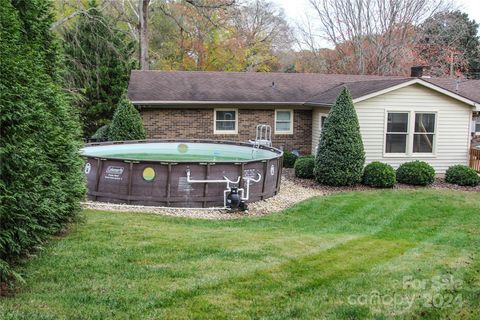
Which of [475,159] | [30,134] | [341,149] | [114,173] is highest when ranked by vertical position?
[30,134]

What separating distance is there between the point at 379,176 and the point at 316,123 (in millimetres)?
5348

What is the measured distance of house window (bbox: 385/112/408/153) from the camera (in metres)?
16.1

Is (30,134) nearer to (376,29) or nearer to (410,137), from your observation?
(410,137)

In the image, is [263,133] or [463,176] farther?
[263,133]

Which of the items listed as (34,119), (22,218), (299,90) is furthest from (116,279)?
(299,90)

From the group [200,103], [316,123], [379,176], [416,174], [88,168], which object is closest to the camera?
[88,168]

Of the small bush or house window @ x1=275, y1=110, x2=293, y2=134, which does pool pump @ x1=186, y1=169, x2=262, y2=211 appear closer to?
the small bush

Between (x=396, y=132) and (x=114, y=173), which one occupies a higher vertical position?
(x=396, y=132)

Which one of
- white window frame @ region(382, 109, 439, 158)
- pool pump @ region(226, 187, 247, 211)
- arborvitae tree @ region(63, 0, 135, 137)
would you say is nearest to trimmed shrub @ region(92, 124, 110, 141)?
arborvitae tree @ region(63, 0, 135, 137)

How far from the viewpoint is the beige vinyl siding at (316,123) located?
18312 mm

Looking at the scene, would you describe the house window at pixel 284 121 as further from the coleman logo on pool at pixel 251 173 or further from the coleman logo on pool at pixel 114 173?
the coleman logo on pool at pixel 114 173

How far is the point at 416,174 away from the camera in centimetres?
1452

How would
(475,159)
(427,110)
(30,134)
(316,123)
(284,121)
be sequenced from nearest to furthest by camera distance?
(30,134), (427,110), (475,159), (316,123), (284,121)


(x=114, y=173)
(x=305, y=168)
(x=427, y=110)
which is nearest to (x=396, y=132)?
(x=427, y=110)
